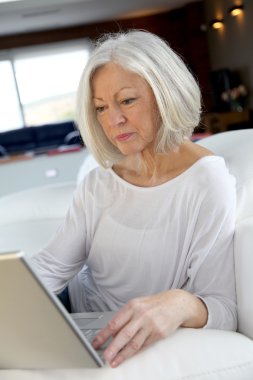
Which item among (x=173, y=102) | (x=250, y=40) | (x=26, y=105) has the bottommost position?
(x=26, y=105)

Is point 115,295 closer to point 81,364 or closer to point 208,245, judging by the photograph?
point 208,245

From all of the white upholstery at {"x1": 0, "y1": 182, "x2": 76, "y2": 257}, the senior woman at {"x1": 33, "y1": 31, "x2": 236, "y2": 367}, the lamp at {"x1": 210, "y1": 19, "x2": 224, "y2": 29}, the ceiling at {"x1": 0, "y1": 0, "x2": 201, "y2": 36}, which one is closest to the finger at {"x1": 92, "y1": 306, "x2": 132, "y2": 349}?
the senior woman at {"x1": 33, "y1": 31, "x2": 236, "y2": 367}

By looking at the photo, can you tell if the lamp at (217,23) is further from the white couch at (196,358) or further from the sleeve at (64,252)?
the white couch at (196,358)

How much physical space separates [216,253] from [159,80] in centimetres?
39

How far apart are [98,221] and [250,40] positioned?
32.6ft

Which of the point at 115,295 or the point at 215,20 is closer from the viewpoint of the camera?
the point at 115,295

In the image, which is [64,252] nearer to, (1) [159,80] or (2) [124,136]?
(2) [124,136]

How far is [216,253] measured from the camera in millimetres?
1316

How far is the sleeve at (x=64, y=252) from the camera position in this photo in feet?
4.94

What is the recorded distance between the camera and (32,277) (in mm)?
885

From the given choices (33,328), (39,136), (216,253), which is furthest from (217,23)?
(33,328)

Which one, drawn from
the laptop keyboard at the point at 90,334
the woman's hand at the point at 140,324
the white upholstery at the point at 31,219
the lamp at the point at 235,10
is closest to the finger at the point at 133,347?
the woman's hand at the point at 140,324

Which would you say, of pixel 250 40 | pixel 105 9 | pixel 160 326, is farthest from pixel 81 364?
pixel 105 9

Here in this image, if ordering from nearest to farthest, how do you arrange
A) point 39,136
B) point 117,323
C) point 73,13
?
point 117,323, point 73,13, point 39,136
